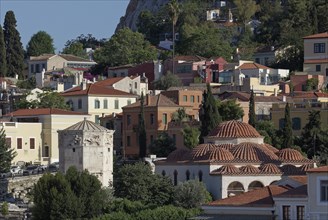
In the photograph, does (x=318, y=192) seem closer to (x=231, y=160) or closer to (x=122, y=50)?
(x=231, y=160)

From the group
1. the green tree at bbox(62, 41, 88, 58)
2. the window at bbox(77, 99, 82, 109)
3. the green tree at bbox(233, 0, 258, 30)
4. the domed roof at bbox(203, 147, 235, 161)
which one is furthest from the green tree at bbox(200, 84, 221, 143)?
the green tree at bbox(62, 41, 88, 58)

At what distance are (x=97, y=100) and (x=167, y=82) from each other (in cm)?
1142

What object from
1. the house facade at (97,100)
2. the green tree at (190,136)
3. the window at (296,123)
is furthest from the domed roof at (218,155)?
the house facade at (97,100)

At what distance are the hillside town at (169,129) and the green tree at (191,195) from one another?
0.08 meters

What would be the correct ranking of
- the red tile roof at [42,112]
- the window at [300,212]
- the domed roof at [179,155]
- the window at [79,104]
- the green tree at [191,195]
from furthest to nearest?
the window at [79,104] → the red tile roof at [42,112] → the domed roof at [179,155] → the green tree at [191,195] → the window at [300,212]

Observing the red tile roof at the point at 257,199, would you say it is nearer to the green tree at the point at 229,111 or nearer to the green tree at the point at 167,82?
the green tree at the point at 229,111

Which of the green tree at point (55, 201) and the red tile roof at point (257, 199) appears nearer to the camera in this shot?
the red tile roof at point (257, 199)

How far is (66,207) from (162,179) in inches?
380

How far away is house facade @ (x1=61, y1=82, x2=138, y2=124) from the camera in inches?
4432

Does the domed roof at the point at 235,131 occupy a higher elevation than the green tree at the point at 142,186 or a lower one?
higher

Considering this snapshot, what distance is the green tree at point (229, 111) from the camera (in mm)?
99625

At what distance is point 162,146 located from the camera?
9856 centimetres

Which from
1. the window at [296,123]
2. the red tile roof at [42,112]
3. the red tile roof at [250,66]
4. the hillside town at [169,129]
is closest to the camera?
the hillside town at [169,129]

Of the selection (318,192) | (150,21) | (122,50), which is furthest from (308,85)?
(318,192)
